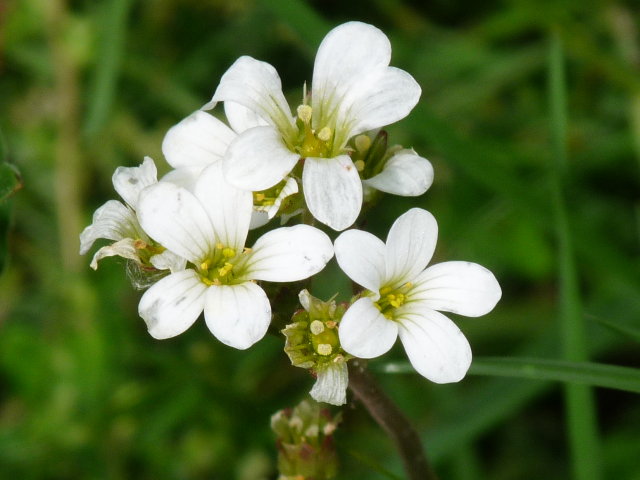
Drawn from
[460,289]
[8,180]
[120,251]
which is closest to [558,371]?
[460,289]

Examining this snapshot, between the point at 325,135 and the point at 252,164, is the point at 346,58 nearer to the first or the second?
the point at 325,135

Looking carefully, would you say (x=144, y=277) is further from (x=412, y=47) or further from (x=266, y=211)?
(x=412, y=47)

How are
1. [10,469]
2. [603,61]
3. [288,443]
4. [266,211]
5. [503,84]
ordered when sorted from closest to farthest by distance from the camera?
1. [266,211]
2. [288,443]
3. [10,469]
4. [603,61]
5. [503,84]

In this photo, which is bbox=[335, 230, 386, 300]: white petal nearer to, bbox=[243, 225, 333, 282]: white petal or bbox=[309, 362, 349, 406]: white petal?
bbox=[243, 225, 333, 282]: white petal

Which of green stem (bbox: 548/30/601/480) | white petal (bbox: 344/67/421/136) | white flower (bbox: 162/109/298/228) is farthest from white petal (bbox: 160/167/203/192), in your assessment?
green stem (bbox: 548/30/601/480)

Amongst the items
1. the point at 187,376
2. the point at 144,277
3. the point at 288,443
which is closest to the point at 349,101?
the point at 144,277
